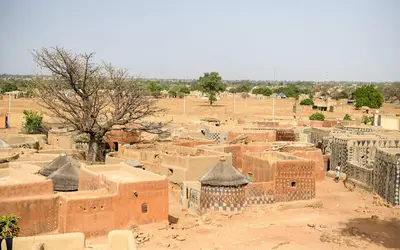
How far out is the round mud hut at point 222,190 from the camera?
56.8 ft

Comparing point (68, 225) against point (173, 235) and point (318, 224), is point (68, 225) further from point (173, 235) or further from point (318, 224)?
point (318, 224)

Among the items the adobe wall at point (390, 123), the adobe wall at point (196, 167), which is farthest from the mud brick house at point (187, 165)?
the adobe wall at point (390, 123)

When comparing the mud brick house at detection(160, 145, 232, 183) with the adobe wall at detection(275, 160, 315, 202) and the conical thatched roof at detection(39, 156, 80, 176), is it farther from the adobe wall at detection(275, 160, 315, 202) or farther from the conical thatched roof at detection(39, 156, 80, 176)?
the conical thatched roof at detection(39, 156, 80, 176)

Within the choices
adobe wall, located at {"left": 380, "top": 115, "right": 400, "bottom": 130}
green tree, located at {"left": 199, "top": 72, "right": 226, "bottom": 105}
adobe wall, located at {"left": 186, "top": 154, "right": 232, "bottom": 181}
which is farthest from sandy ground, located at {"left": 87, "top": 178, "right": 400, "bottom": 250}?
green tree, located at {"left": 199, "top": 72, "right": 226, "bottom": 105}

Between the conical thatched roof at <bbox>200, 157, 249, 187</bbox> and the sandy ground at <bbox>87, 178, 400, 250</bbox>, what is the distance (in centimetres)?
110

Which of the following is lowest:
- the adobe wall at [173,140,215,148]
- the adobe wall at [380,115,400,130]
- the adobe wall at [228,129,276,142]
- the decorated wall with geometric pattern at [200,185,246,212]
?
the decorated wall with geometric pattern at [200,185,246,212]

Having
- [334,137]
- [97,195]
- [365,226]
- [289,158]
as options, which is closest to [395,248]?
[365,226]

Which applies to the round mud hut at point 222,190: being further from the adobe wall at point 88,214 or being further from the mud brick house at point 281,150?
the mud brick house at point 281,150

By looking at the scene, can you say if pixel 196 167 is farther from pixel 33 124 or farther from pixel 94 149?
pixel 33 124

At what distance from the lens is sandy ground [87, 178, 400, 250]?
14039 mm

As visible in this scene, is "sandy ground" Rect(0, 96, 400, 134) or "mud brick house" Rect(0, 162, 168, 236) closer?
"mud brick house" Rect(0, 162, 168, 236)

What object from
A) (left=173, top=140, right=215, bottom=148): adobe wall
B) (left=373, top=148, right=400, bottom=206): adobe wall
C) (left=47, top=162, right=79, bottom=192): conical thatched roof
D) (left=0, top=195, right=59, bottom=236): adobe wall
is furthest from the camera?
(left=173, top=140, right=215, bottom=148): adobe wall

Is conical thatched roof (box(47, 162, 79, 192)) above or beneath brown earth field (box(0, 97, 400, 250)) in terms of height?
above

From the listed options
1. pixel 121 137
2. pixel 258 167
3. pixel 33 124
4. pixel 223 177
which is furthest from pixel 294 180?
pixel 33 124
